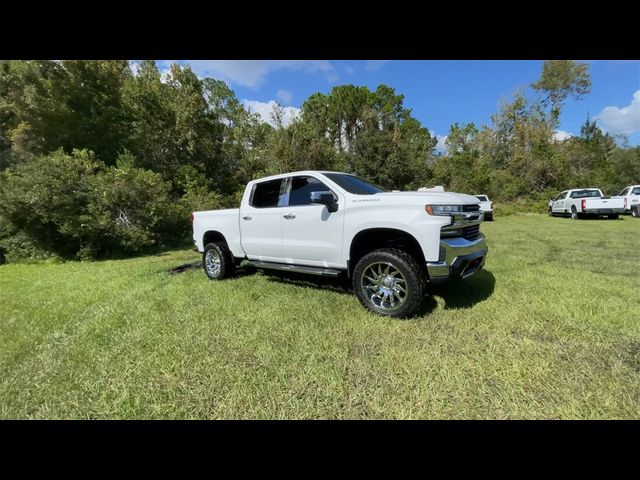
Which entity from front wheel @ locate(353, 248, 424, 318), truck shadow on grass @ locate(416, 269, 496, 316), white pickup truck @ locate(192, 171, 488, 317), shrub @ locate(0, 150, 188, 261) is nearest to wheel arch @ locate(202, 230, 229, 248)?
white pickup truck @ locate(192, 171, 488, 317)

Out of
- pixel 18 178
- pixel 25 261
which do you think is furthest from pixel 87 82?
pixel 25 261

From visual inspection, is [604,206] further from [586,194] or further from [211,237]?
[211,237]

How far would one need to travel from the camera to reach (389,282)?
3.55m

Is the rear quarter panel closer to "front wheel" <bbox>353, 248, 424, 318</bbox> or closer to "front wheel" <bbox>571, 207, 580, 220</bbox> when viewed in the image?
"front wheel" <bbox>353, 248, 424, 318</bbox>

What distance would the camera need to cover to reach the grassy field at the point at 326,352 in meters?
2.18

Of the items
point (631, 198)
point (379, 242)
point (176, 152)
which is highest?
point (176, 152)

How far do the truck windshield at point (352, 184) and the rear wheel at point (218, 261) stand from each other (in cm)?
255

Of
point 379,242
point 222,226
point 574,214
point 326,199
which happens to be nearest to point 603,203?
point 574,214

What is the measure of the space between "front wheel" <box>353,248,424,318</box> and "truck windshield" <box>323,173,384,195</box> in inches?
39.2

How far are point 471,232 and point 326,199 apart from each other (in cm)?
188

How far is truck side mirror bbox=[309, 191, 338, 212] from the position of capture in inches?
145

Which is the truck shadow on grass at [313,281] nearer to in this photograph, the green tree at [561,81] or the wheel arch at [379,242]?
the wheel arch at [379,242]

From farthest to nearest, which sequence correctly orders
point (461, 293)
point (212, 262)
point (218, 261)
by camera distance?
point (212, 262) < point (218, 261) < point (461, 293)
